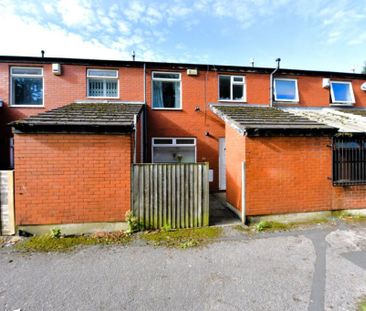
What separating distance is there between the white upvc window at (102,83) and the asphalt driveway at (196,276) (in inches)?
254

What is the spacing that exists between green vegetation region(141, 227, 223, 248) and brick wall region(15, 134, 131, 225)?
3.01ft

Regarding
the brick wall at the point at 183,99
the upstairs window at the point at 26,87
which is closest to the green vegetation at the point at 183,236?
the brick wall at the point at 183,99

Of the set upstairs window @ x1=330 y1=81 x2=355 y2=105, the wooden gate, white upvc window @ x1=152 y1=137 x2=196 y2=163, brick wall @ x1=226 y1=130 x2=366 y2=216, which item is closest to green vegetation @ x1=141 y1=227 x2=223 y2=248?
the wooden gate

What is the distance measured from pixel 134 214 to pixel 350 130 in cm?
624

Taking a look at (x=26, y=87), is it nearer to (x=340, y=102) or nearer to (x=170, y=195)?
(x=170, y=195)

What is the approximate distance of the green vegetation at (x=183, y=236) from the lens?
176 inches

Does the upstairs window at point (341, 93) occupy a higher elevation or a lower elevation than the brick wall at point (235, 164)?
higher

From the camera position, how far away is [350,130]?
19.8 ft

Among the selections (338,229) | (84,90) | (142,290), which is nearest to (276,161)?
(338,229)

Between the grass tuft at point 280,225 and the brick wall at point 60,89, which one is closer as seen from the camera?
the grass tuft at point 280,225

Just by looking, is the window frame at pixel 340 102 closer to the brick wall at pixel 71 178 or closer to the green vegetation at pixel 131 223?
the brick wall at pixel 71 178

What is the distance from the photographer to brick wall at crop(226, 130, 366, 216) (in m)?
5.51

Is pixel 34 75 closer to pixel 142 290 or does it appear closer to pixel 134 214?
pixel 134 214

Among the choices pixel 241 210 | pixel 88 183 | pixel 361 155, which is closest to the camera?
pixel 88 183
